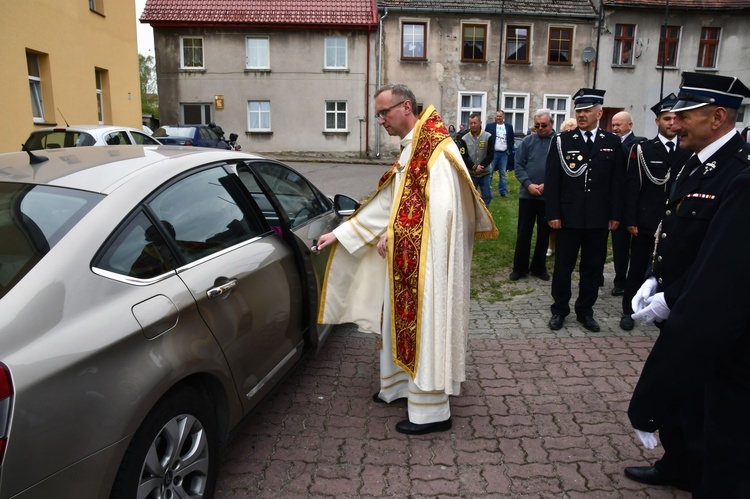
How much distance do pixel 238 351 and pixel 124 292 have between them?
2.56 feet

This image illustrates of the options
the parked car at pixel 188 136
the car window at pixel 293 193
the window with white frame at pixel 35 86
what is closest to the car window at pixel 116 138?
the window with white frame at pixel 35 86

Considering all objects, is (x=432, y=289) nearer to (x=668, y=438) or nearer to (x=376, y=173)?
(x=668, y=438)

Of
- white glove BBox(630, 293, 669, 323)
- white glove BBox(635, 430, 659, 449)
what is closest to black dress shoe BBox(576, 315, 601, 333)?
white glove BBox(630, 293, 669, 323)

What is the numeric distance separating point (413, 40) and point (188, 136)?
44.0 ft

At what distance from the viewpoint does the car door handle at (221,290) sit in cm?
269

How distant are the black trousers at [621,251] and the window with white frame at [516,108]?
23.1 metres

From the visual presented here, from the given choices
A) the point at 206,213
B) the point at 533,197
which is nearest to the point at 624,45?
the point at 533,197

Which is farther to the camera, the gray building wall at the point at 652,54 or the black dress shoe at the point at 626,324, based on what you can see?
the gray building wall at the point at 652,54

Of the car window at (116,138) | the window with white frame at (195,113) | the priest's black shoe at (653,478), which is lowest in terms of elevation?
the priest's black shoe at (653,478)

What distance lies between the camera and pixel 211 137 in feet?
65.2

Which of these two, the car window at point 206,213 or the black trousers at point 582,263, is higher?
the car window at point 206,213

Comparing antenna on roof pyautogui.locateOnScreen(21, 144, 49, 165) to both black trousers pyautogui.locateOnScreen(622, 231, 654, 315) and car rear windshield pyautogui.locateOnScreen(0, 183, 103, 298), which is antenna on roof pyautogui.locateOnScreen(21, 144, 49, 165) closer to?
car rear windshield pyautogui.locateOnScreen(0, 183, 103, 298)

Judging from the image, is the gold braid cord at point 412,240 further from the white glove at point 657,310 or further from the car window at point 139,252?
the car window at point 139,252

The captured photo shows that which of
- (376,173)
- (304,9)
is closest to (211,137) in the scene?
(376,173)
